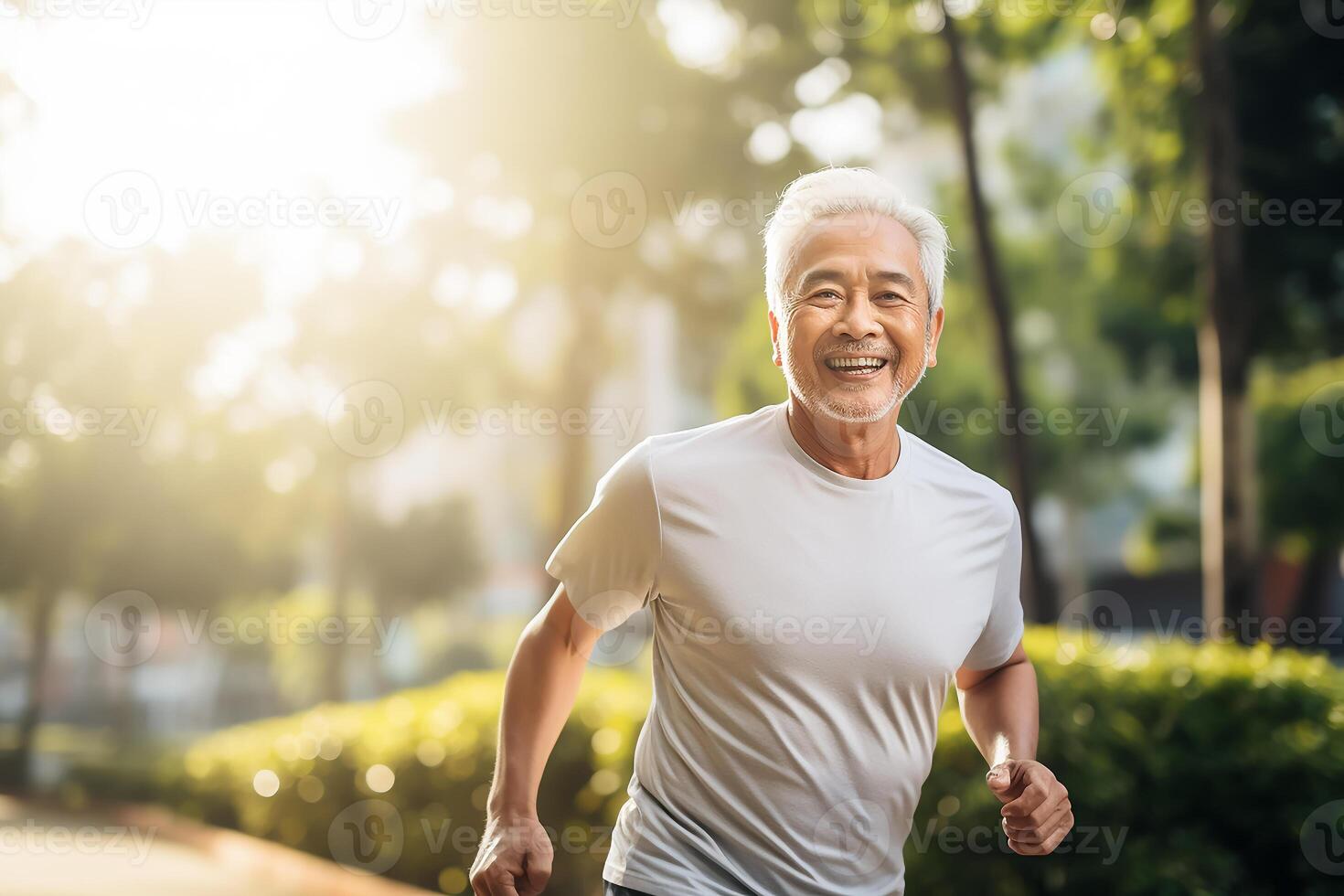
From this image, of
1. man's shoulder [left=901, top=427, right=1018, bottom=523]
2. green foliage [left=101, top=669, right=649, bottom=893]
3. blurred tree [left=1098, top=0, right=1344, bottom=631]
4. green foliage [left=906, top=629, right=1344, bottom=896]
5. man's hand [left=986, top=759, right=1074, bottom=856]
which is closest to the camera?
man's hand [left=986, top=759, right=1074, bottom=856]

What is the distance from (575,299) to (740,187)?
2201mm

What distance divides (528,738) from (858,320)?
3.56 feet

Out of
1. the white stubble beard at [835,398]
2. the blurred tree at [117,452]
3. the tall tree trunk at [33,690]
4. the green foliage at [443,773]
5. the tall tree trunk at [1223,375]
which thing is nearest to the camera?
the white stubble beard at [835,398]

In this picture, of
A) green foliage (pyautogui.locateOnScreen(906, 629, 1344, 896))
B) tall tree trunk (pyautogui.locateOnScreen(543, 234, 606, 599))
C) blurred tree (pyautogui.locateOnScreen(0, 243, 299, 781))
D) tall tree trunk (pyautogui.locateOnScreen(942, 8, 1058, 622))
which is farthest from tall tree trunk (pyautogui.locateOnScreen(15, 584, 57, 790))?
green foliage (pyautogui.locateOnScreen(906, 629, 1344, 896))

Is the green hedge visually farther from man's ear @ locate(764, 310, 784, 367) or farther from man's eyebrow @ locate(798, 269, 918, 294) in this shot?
man's eyebrow @ locate(798, 269, 918, 294)

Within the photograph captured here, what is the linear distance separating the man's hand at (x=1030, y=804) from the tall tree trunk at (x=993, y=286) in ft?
29.1

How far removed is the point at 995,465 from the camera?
→ 1004 inches

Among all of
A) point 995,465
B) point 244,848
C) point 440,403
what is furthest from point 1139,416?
point 244,848

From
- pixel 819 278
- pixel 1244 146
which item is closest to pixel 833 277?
pixel 819 278

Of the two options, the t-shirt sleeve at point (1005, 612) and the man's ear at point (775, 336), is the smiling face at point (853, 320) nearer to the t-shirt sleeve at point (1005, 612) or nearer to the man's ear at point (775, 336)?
the man's ear at point (775, 336)

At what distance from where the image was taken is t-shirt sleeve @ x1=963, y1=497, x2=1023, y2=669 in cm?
300

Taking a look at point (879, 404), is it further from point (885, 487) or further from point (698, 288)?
point (698, 288)

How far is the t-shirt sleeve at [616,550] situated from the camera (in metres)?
2.70

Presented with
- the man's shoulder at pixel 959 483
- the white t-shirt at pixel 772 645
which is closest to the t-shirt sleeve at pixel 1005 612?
the man's shoulder at pixel 959 483
